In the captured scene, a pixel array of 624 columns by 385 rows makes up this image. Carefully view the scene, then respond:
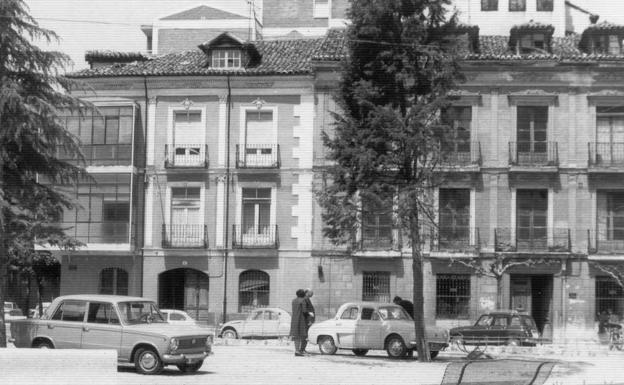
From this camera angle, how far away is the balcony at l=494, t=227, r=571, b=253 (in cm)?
3862

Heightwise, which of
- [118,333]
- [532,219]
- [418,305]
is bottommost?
[118,333]

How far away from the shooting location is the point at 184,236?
40719 mm

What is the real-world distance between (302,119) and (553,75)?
1005 centimetres

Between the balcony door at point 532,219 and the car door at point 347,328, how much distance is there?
44.7 ft

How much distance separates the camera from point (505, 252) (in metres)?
38.7

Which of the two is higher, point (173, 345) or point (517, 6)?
point (517, 6)

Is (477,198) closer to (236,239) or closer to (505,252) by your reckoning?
(505,252)

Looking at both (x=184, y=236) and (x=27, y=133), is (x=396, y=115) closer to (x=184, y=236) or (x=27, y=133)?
(x=27, y=133)

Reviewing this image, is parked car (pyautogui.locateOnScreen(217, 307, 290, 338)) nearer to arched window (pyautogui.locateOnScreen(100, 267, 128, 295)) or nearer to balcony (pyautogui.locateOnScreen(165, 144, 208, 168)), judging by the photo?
arched window (pyautogui.locateOnScreen(100, 267, 128, 295))

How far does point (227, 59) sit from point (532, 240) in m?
14.4

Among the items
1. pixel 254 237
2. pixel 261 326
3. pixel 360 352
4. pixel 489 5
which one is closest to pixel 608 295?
A: pixel 261 326

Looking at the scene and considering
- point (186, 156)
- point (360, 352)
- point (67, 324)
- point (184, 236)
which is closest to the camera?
point (67, 324)

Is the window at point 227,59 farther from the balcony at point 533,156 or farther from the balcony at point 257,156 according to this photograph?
the balcony at point 533,156

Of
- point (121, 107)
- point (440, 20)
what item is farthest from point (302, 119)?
point (440, 20)
